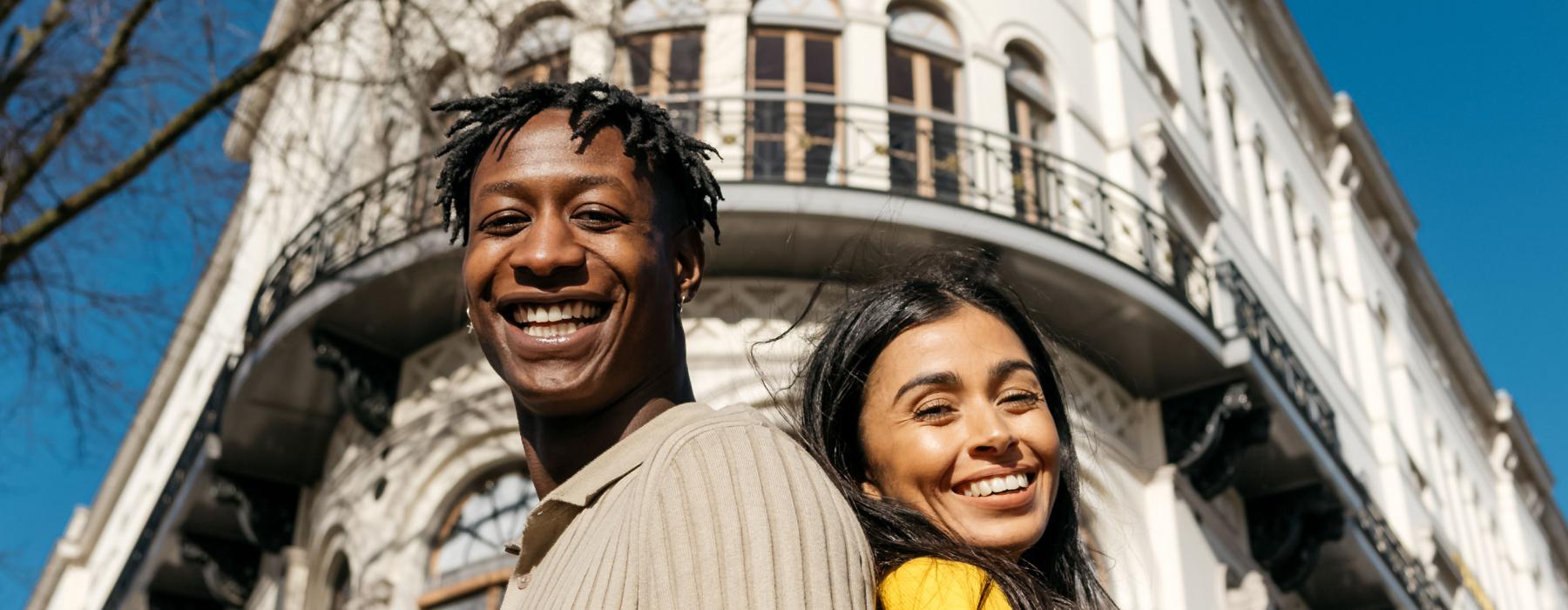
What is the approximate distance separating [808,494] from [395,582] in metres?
10.2

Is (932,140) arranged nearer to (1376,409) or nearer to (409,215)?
(409,215)

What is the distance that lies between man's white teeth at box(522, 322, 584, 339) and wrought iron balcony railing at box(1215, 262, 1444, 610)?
37.2 feet

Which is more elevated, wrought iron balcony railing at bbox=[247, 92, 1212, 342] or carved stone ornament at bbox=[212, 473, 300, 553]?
wrought iron balcony railing at bbox=[247, 92, 1212, 342]

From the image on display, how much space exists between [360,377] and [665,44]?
3.78 meters

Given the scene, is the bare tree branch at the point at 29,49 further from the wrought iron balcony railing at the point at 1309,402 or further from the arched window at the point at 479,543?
the wrought iron balcony railing at the point at 1309,402

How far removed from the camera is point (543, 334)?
2.37 m

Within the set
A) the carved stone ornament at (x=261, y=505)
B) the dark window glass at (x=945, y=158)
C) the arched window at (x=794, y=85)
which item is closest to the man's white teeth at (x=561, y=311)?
the arched window at (x=794, y=85)

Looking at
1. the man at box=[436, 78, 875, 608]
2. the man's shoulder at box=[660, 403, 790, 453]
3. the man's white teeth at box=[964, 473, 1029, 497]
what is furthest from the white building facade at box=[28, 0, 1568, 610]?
the man's shoulder at box=[660, 403, 790, 453]

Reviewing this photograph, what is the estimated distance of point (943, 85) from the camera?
1398 cm

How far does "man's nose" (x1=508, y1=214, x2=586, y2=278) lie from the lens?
234 centimetres

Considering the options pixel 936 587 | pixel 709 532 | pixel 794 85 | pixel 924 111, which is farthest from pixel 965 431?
pixel 794 85

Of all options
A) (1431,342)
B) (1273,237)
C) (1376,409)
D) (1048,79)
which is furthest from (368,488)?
(1431,342)

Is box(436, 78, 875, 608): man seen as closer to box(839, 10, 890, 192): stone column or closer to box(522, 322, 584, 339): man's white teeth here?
box(522, 322, 584, 339): man's white teeth

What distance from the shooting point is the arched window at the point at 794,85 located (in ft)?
41.0
